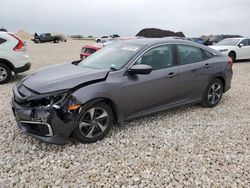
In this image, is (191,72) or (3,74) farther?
(3,74)

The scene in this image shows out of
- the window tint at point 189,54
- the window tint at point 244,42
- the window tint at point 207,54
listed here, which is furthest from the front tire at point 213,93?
the window tint at point 244,42

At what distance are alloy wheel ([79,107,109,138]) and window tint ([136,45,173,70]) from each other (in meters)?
1.09

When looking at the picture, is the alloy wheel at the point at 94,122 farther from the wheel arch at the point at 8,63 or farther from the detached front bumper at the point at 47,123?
the wheel arch at the point at 8,63

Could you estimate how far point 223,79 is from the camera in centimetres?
→ 556

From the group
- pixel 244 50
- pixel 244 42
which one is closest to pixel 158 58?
pixel 244 50

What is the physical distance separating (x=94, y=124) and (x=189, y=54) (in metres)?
2.49

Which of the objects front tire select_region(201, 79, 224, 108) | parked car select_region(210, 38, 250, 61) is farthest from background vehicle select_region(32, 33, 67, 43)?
front tire select_region(201, 79, 224, 108)

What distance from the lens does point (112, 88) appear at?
373 cm

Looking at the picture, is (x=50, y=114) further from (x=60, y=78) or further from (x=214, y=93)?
(x=214, y=93)

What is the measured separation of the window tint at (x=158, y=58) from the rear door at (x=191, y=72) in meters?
0.23

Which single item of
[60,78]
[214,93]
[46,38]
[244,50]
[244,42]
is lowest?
[214,93]

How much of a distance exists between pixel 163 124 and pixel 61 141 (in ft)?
6.27

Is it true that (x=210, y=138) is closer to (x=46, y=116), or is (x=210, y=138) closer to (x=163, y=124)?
(x=163, y=124)

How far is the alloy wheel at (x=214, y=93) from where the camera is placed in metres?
5.40
